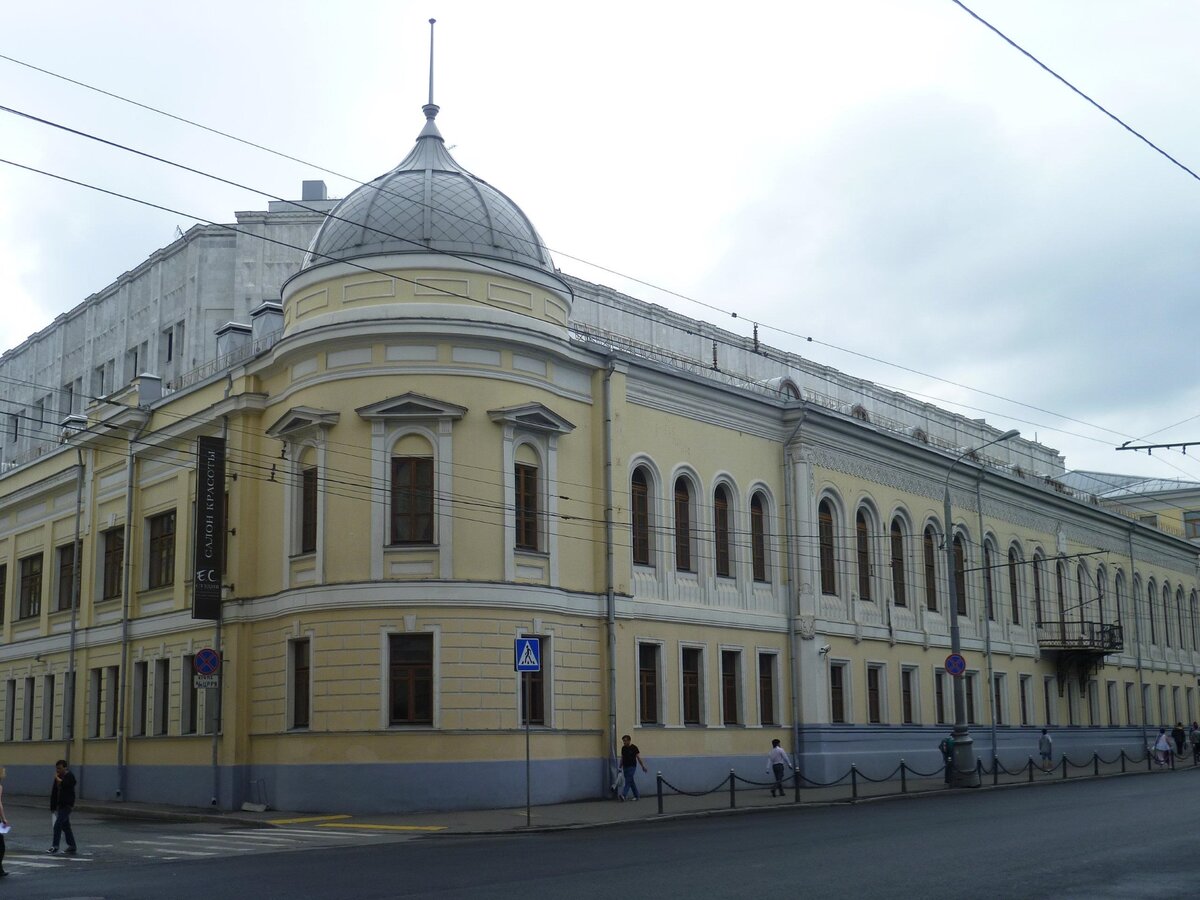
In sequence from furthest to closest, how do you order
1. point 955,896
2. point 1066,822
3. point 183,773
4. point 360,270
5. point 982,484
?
point 982,484, point 183,773, point 360,270, point 1066,822, point 955,896

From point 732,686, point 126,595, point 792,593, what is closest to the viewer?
point 732,686

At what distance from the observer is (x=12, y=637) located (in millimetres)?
44219

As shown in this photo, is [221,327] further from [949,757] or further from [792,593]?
[949,757]

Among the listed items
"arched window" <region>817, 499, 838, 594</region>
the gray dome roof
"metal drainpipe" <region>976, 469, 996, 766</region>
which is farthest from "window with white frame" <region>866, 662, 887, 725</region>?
the gray dome roof

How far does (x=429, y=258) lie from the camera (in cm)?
2978

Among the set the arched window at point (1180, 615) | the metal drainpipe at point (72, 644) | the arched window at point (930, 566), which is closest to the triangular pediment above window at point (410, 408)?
the metal drainpipe at point (72, 644)

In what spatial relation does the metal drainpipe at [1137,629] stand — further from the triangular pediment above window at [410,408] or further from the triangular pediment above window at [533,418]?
the triangular pediment above window at [410,408]

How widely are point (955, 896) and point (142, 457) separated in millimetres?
28827

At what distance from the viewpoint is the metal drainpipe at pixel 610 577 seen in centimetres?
3112

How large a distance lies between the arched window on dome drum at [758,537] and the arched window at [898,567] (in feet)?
23.9

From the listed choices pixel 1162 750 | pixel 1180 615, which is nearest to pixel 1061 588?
pixel 1162 750

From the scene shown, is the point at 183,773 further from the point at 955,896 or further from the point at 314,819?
the point at 955,896

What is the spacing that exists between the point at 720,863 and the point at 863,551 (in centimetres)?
2591

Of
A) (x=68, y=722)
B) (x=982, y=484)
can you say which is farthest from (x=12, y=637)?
(x=982, y=484)
